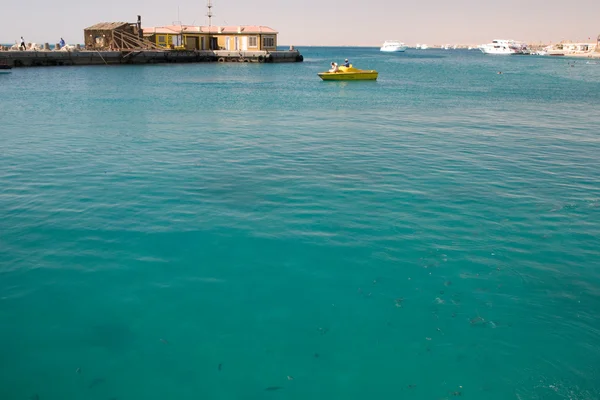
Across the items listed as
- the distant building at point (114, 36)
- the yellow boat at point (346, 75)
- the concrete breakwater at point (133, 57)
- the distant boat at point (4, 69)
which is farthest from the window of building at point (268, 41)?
the yellow boat at point (346, 75)

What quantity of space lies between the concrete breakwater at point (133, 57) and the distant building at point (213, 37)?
3.27 metres

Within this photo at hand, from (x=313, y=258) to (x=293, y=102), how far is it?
29.1m

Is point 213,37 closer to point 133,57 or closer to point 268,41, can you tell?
point 268,41

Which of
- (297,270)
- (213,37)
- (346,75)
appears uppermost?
(213,37)

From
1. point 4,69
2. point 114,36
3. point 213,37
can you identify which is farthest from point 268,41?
point 4,69

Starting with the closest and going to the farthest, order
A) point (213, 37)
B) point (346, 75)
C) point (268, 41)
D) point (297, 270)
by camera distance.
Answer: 1. point (297, 270)
2. point (346, 75)
3. point (213, 37)
4. point (268, 41)

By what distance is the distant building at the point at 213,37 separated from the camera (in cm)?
9756

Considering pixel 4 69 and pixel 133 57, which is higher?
pixel 133 57

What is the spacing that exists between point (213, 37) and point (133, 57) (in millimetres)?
22146

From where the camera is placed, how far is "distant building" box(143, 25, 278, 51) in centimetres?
9756

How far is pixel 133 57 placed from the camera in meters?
86.0

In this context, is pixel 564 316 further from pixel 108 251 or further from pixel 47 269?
pixel 47 269

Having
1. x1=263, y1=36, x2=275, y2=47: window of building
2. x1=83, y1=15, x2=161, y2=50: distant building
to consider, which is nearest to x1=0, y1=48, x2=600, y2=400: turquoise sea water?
x1=83, y1=15, x2=161, y2=50: distant building

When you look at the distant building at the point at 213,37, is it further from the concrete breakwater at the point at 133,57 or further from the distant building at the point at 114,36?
the distant building at the point at 114,36
